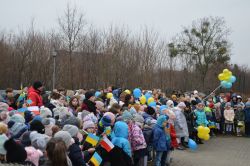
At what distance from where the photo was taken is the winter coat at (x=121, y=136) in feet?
23.3

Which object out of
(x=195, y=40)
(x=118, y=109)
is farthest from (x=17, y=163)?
(x=195, y=40)

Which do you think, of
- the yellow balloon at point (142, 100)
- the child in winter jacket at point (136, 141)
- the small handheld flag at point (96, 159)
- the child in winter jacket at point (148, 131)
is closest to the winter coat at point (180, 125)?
the yellow balloon at point (142, 100)

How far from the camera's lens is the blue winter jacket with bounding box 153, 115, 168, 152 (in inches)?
347

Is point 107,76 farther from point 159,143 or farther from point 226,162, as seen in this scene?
point 159,143

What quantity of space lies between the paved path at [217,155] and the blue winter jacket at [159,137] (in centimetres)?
197

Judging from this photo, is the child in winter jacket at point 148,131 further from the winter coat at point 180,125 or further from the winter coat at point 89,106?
the winter coat at point 180,125

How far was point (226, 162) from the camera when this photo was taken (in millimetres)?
11297

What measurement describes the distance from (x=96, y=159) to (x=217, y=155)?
718 centimetres

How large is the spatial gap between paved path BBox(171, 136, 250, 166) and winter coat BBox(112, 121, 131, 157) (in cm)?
385

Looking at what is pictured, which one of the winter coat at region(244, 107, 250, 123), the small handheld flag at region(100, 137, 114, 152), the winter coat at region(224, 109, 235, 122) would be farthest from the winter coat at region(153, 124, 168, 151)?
the winter coat at region(244, 107, 250, 123)

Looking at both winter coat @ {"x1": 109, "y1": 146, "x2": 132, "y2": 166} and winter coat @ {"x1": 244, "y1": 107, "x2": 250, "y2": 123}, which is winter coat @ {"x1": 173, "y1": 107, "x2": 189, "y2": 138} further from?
winter coat @ {"x1": 244, "y1": 107, "x2": 250, "y2": 123}

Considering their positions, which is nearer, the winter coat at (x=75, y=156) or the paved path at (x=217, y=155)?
the winter coat at (x=75, y=156)

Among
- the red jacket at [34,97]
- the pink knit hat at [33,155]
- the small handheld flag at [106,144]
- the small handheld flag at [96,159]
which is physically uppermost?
the red jacket at [34,97]

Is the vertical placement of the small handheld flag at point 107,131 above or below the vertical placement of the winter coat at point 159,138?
above
